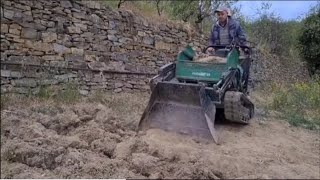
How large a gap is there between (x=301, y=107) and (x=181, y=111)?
14.7 ft

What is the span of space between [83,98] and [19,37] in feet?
5.36

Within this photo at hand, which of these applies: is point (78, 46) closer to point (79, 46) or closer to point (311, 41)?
point (79, 46)

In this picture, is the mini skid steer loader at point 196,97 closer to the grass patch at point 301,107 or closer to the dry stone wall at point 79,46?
the grass patch at point 301,107

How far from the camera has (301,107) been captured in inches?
346

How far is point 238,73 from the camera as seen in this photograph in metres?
6.11

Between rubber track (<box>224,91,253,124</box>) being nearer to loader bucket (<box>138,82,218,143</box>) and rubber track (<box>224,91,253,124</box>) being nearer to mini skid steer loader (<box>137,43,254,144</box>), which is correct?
mini skid steer loader (<box>137,43,254,144</box>)

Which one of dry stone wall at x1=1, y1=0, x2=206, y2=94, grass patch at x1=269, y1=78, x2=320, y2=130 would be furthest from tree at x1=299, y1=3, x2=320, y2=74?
dry stone wall at x1=1, y1=0, x2=206, y2=94

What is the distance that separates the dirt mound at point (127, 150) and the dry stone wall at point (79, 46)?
1.05 meters

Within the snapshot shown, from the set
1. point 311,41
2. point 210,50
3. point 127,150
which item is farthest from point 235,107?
point 311,41

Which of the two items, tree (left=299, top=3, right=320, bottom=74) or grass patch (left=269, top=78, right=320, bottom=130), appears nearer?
grass patch (left=269, top=78, right=320, bottom=130)

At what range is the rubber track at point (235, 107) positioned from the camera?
5.48m

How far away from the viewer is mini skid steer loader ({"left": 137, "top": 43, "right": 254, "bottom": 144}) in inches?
206

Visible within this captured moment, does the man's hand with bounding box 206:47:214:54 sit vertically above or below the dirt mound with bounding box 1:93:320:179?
above

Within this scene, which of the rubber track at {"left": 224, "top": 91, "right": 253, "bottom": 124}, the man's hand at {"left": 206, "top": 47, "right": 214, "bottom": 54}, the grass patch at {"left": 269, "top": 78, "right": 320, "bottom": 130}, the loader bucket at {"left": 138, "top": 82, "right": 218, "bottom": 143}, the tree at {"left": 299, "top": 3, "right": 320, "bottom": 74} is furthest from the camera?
the tree at {"left": 299, "top": 3, "right": 320, "bottom": 74}
